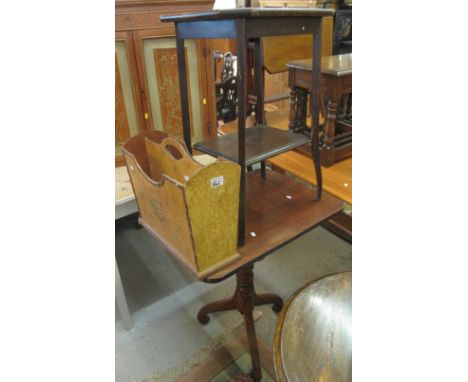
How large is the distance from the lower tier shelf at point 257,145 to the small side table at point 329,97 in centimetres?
61

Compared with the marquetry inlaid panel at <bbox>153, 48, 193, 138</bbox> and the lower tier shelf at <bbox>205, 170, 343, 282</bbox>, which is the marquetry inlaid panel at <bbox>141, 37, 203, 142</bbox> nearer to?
the marquetry inlaid panel at <bbox>153, 48, 193, 138</bbox>

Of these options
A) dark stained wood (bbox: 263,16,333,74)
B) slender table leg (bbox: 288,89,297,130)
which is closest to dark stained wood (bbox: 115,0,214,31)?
dark stained wood (bbox: 263,16,333,74)

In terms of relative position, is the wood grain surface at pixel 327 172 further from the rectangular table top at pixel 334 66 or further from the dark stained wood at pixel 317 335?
the dark stained wood at pixel 317 335

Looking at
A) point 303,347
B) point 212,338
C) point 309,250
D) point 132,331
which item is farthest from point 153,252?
point 303,347

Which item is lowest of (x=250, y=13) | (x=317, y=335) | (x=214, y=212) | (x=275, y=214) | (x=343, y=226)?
(x=343, y=226)

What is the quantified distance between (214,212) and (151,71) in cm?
120

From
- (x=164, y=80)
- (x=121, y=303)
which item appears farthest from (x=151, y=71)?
(x=121, y=303)

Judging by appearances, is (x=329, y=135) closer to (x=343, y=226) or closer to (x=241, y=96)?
(x=343, y=226)

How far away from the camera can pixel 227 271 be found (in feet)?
3.13

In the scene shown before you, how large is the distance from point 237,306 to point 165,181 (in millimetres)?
808

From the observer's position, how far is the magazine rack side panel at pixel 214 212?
0.81 m

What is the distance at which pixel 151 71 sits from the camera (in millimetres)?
1775
